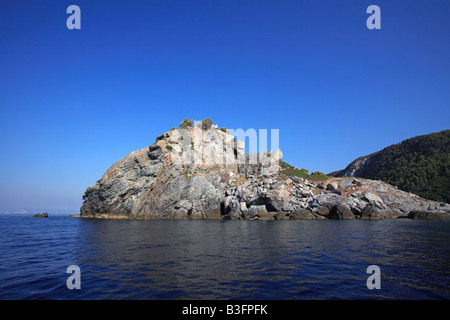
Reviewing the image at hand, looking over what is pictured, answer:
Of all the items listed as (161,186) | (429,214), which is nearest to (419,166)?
(429,214)

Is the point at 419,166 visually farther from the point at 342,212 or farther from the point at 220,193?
the point at 220,193

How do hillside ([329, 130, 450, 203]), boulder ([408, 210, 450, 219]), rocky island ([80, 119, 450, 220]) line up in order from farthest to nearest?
hillside ([329, 130, 450, 203])
rocky island ([80, 119, 450, 220])
boulder ([408, 210, 450, 219])

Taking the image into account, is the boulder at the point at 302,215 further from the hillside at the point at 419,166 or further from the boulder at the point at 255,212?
the hillside at the point at 419,166

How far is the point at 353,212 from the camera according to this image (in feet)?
178

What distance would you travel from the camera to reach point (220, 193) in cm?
6569

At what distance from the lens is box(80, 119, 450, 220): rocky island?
181ft

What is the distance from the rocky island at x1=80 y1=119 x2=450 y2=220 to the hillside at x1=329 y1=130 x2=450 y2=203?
49.8 metres

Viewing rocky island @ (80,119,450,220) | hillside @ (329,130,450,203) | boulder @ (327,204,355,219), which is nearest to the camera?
boulder @ (327,204,355,219)

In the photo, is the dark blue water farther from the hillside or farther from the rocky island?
the hillside

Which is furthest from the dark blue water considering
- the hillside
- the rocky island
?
the hillside

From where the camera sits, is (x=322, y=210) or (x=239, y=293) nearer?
(x=239, y=293)
